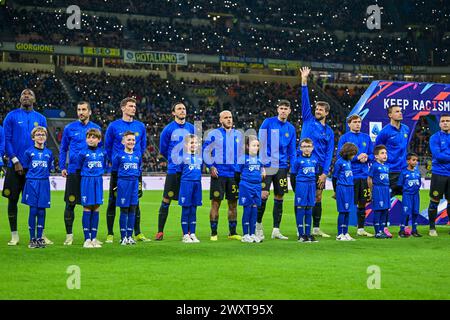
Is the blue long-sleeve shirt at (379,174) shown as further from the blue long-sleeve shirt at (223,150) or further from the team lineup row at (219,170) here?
the blue long-sleeve shirt at (223,150)

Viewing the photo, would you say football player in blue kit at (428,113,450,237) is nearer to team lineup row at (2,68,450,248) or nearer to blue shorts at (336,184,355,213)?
team lineup row at (2,68,450,248)

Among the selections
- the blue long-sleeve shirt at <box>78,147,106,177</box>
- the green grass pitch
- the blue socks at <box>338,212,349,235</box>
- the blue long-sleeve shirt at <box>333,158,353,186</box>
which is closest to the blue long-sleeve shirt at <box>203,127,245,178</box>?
the green grass pitch

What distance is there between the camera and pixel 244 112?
1932 inches

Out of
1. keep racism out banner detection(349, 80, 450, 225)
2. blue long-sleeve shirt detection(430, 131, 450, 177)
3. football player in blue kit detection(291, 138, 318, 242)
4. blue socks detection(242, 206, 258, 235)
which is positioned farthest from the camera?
keep racism out banner detection(349, 80, 450, 225)

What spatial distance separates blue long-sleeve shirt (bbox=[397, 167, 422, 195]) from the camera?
571 inches

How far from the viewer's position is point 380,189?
45.6ft

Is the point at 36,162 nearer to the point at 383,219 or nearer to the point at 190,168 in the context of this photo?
the point at 190,168

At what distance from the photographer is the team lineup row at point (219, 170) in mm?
11977

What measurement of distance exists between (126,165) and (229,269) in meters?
3.46

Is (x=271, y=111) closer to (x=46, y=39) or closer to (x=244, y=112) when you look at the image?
(x=244, y=112)

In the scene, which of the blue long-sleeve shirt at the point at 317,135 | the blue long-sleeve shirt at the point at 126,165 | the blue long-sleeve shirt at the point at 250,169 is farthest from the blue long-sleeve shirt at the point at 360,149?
the blue long-sleeve shirt at the point at 126,165

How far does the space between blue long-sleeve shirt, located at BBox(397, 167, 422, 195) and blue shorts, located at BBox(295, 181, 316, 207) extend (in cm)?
249

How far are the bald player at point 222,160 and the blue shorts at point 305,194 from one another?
1.09 metres

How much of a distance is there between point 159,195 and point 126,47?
23.8 meters
